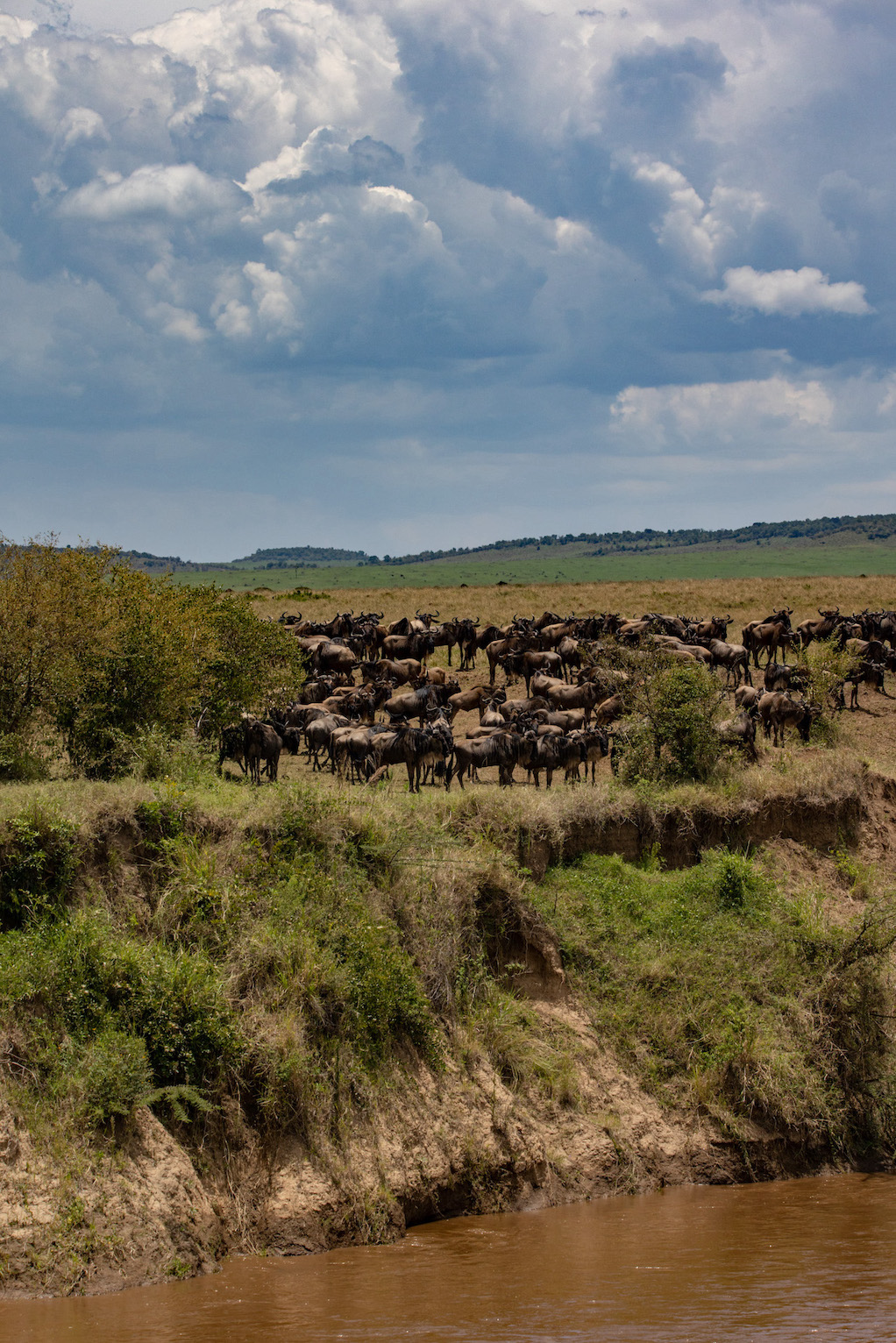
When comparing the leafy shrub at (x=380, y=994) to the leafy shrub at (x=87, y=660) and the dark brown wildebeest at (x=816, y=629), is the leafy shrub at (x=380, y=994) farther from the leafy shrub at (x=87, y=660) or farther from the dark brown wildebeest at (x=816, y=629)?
the dark brown wildebeest at (x=816, y=629)

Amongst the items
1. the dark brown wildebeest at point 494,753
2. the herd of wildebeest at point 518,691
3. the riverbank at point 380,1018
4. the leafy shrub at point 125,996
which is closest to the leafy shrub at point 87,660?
the riverbank at point 380,1018

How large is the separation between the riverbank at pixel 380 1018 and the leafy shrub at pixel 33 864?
0.04m

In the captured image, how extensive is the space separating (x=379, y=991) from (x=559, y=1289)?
439 cm

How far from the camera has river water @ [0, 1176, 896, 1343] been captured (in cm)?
966

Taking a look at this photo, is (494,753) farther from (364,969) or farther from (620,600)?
(620,600)

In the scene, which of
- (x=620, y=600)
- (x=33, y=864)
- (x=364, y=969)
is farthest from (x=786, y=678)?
(x=620, y=600)

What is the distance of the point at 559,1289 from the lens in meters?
10.9

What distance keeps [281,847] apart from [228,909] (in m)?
1.43

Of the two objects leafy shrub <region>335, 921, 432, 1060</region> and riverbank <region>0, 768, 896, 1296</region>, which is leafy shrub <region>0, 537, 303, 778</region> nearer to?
riverbank <region>0, 768, 896, 1296</region>

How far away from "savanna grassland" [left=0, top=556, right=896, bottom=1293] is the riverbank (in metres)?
0.04

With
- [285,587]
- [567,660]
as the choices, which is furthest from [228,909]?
[285,587]

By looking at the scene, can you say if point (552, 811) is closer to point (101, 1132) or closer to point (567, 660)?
point (101, 1132)

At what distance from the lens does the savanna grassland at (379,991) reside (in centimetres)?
1195

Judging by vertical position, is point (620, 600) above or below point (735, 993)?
above
